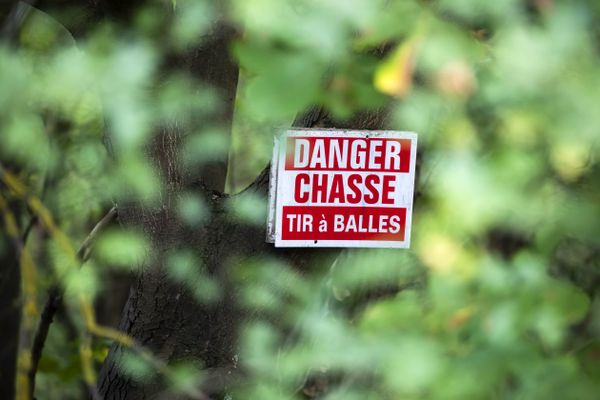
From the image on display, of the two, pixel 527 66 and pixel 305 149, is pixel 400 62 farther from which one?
pixel 305 149

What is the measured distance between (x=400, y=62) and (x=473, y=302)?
0.36 metres

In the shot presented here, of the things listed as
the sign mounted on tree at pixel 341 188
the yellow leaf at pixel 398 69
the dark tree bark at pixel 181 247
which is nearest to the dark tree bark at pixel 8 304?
the dark tree bark at pixel 181 247

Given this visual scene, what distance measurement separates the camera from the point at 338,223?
2.26m

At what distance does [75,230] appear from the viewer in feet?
21.4

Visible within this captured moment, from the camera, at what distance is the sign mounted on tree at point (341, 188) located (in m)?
2.21

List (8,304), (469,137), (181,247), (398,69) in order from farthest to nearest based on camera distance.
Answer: (8,304), (181,247), (469,137), (398,69)

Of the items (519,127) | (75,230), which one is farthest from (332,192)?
(75,230)

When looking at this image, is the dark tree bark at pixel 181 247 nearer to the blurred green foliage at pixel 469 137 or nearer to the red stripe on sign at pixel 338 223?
the red stripe on sign at pixel 338 223

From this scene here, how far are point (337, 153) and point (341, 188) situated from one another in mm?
90

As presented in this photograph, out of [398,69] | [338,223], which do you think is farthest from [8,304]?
[398,69]

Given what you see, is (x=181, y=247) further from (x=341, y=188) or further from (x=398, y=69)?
(x=398, y=69)

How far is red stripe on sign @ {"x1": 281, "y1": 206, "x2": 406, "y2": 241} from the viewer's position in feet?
7.39

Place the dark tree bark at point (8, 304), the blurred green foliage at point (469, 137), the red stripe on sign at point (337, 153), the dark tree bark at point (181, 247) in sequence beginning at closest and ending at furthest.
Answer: the blurred green foliage at point (469, 137)
the red stripe on sign at point (337, 153)
the dark tree bark at point (181, 247)
the dark tree bark at point (8, 304)

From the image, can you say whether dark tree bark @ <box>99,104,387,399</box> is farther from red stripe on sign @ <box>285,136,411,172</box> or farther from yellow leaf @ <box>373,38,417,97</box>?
yellow leaf @ <box>373,38,417,97</box>
